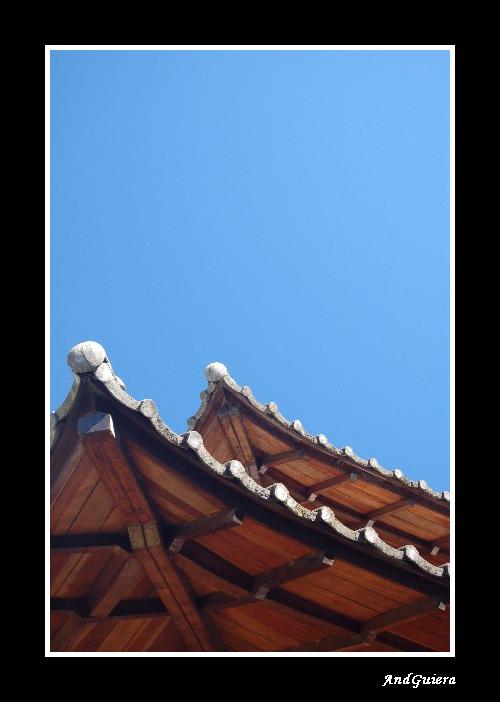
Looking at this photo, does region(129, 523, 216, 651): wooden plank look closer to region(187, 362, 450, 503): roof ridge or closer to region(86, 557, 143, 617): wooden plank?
region(86, 557, 143, 617): wooden plank

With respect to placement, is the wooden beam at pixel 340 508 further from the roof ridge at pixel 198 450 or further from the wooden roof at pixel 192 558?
the roof ridge at pixel 198 450

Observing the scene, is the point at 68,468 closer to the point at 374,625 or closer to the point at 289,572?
the point at 289,572

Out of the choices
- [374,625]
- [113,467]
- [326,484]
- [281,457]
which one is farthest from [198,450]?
[326,484]

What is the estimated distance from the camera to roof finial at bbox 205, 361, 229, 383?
346 inches

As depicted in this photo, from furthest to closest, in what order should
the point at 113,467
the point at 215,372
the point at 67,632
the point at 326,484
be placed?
the point at 326,484 < the point at 215,372 < the point at 67,632 < the point at 113,467

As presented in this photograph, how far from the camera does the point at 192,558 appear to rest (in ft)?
18.6

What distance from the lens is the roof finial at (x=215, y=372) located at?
28.8 feet

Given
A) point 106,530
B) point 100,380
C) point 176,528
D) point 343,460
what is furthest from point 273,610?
point 343,460

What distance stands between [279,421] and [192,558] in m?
3.47

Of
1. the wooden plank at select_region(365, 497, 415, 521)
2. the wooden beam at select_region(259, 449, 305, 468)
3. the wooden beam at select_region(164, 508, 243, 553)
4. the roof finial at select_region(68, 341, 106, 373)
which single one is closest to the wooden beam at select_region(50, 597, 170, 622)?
the wooden beam at select_region(164, 508, 243, 553)

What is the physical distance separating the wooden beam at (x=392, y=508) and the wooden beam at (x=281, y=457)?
1.32m

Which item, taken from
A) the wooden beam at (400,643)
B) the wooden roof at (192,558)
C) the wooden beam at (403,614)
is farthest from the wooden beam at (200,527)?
the wooden beam at (400,643)
